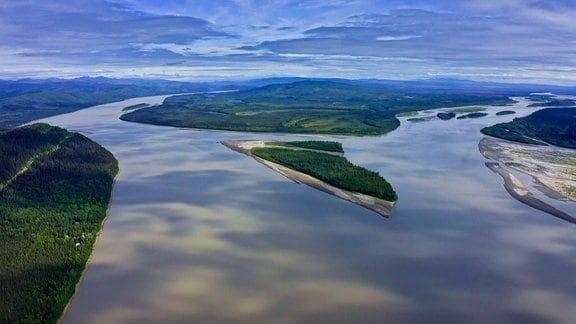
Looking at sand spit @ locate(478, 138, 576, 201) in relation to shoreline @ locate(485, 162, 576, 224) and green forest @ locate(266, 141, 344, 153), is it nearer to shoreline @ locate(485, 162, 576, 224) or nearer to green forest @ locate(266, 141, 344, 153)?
shoreline @ locate(485, 162, 576, 224)

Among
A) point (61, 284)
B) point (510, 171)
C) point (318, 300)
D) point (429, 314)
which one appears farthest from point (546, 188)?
point (61, 284)

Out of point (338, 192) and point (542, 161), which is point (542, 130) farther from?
point (338, 192)

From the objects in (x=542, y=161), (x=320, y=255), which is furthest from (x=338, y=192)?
(x=542, y=161)

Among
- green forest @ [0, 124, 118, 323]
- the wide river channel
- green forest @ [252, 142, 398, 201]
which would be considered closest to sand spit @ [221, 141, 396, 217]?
green forest @ [252, 142, 398, 201]

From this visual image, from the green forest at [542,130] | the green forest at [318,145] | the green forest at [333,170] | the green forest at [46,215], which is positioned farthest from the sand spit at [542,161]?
the green forest at [46,215]

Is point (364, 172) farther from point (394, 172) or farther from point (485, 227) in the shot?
point (485, 227)

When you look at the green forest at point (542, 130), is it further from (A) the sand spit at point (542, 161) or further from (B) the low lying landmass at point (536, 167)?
(B) the low lying landmass at point (536, 167)
